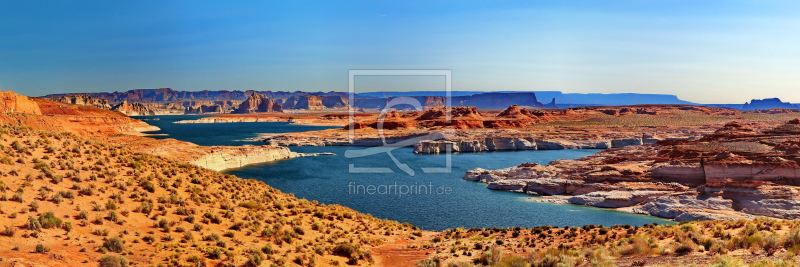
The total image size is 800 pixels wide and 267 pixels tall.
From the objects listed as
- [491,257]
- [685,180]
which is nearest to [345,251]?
[491,257]

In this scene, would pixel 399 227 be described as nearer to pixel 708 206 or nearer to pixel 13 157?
pixel 13 157

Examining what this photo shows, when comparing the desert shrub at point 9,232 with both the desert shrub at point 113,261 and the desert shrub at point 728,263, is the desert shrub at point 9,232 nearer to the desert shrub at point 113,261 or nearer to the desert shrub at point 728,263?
the desert shrub at point 113,261

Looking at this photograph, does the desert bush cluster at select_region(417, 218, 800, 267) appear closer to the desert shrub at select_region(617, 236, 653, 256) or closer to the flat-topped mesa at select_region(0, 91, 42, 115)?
the desert shrub at select_region(617, 236, 653, 256)

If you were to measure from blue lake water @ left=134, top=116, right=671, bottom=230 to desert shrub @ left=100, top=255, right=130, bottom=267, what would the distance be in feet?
64.2

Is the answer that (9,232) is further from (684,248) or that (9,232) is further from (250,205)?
(684,248)

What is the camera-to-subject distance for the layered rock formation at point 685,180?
112 feet

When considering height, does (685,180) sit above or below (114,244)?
below

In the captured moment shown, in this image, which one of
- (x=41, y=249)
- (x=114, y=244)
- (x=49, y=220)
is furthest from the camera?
(x=49, y=220)

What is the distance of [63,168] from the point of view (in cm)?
2050

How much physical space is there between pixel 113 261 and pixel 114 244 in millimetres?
1521

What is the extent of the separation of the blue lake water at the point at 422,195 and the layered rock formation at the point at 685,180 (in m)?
2.15

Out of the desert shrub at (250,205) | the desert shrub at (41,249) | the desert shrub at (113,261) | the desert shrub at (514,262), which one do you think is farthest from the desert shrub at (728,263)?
the desert shrub at (250,205)

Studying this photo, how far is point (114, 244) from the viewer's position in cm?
1520

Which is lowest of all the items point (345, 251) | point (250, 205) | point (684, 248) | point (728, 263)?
point (345, 251)
